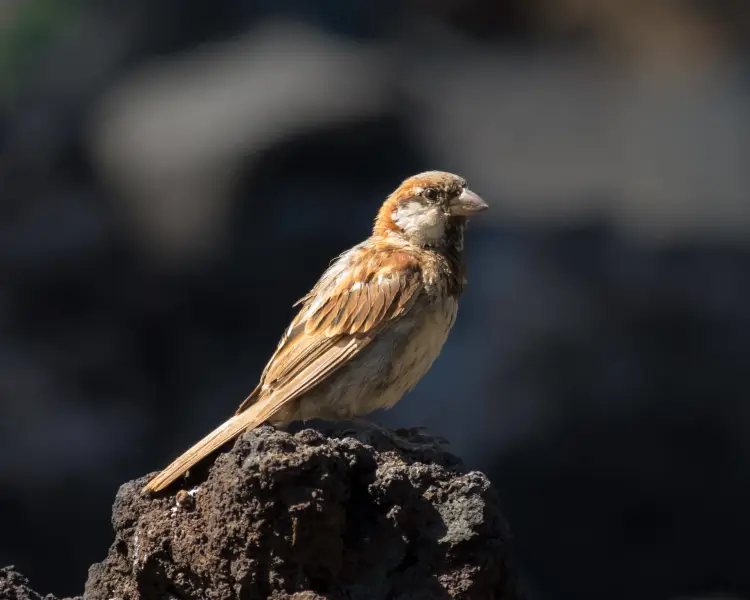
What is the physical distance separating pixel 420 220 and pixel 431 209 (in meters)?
0.06

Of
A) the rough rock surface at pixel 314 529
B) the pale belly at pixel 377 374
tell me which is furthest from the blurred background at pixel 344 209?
the rough rock surface at pixel 314 529

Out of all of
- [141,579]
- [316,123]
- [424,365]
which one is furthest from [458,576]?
[316,123]

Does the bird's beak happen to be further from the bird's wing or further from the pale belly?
the pale belly

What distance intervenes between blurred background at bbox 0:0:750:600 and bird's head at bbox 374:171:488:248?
3446 millimetres

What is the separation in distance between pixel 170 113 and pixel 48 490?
96.5 inches

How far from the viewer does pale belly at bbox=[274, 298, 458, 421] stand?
4746mm

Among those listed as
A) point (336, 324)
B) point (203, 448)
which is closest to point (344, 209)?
point (336, 324)

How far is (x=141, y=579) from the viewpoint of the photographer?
155 inches

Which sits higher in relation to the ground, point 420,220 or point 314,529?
point 420,220

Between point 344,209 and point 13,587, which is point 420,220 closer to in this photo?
point 13,587

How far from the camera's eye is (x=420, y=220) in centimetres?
516

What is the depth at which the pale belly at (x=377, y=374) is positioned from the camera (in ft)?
15.6

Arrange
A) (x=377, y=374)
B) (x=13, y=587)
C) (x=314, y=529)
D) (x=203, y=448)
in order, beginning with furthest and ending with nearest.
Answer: (x=377, y=374) → (x=13, y=587) → (x=203, y=448) → (x=314, y=529)

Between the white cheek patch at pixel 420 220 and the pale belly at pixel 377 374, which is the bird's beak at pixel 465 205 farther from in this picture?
the pale belly at pixel 377 374
